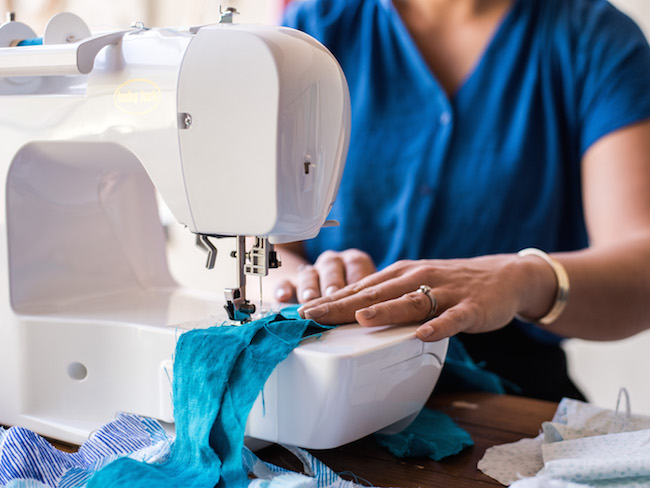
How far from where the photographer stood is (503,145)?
1.62 metres

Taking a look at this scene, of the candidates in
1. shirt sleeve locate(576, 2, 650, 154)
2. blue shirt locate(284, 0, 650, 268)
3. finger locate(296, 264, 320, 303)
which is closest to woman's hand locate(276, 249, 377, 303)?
finger locate(296, 264, 320, 303)

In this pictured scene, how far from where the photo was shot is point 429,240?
1.67 metres

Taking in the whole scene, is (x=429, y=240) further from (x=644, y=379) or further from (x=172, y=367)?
(x=644, y=379)

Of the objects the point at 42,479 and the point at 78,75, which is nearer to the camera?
the point at 42,479

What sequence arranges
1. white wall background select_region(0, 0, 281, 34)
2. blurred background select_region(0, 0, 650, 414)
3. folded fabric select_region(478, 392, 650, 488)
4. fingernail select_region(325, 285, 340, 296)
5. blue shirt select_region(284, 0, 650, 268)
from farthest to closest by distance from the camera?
white wall background select_region(0, 0, 281, 34), blurred background select_region(0, 0, 650, 414), blue shirt select_region(284, 0, 650, 268), fingernail select_region(325, 285, 340, 296), folded fabric select_region(478, 392, 650, 488)

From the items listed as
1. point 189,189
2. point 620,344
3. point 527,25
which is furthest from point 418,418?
point 620,344

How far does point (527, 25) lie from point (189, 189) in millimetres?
1099

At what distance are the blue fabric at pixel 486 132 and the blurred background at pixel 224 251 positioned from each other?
1.00m

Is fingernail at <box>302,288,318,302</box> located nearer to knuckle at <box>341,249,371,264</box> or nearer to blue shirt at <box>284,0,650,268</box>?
knuckle at <box>341,249,371,264</box>

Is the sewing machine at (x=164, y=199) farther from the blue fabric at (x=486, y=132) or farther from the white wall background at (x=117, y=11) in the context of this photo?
the white wall background at (x=117, y=11)

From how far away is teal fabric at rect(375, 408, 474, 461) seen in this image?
89 centimetres

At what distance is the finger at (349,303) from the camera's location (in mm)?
886

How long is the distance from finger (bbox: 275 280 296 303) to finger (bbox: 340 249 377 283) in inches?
3.7

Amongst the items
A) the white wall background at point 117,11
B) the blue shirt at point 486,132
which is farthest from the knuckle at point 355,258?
the white wall background at point 117,11
